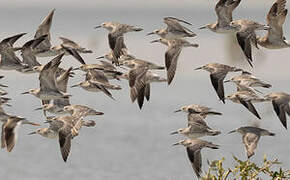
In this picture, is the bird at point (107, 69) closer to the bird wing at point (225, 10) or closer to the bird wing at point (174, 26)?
the bird wing at point (174, 26)

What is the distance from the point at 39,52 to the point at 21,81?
90191 millimetres

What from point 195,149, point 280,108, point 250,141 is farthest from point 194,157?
point 280,108

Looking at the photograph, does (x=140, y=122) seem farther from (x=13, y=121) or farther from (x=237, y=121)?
(x=13, y=121)

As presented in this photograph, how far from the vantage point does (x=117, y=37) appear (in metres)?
18.1

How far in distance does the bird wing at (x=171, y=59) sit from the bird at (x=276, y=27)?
1672 millimetres

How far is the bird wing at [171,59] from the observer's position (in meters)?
16.9

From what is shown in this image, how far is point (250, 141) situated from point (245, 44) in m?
1.81

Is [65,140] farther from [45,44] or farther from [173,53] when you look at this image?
[45,44]

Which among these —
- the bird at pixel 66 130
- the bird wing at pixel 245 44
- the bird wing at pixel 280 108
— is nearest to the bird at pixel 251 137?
the bird wing at pixel 280 108

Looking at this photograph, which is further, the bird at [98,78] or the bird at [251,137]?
the bird at [98,78]

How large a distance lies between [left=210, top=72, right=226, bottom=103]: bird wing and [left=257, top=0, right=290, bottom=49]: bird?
948 mm

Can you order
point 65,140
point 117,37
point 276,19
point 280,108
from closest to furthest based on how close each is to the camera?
point 65,140, point 280,108, point 276,19, point 117,37

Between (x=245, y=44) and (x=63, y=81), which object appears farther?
(x=63, y=81)

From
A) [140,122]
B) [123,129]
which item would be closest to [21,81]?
[140,122]
